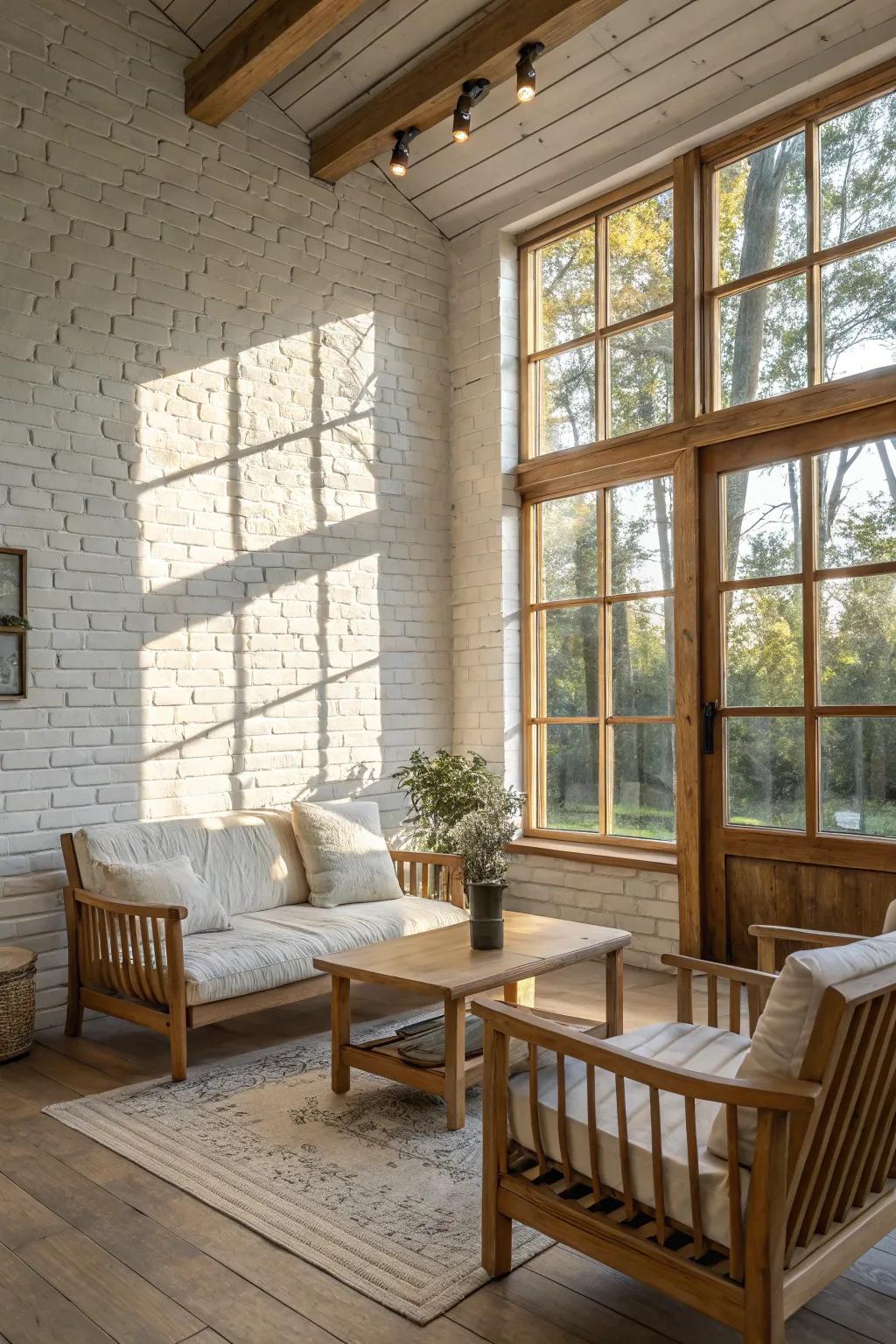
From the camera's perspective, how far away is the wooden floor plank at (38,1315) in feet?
7.07

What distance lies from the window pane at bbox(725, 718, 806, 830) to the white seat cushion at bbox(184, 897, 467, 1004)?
138cm

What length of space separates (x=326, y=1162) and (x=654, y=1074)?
4.51 feet

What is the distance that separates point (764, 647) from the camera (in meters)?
4.78

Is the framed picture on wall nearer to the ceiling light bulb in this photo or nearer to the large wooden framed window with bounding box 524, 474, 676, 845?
the ceiling light bulb

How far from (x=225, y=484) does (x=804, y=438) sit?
265cm

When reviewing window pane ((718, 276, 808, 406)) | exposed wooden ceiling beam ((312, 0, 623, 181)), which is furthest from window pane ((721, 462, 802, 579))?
exposed wooden ceiling beam ((312, 0, 623, 181))

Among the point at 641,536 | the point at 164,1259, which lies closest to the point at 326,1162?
the point at 164,1259

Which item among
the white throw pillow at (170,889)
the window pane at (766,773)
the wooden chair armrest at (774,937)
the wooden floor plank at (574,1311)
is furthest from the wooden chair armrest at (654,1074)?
the window pane at (766,773)

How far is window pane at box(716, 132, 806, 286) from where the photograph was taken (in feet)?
15.4

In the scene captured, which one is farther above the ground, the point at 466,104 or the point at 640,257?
the point at 466,104

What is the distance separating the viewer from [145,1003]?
4086mm

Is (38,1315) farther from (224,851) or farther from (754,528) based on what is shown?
(754,528)

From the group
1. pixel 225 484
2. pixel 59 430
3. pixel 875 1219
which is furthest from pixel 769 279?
pixel 875 1219

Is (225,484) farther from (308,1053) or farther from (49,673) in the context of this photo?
(308,1053)
